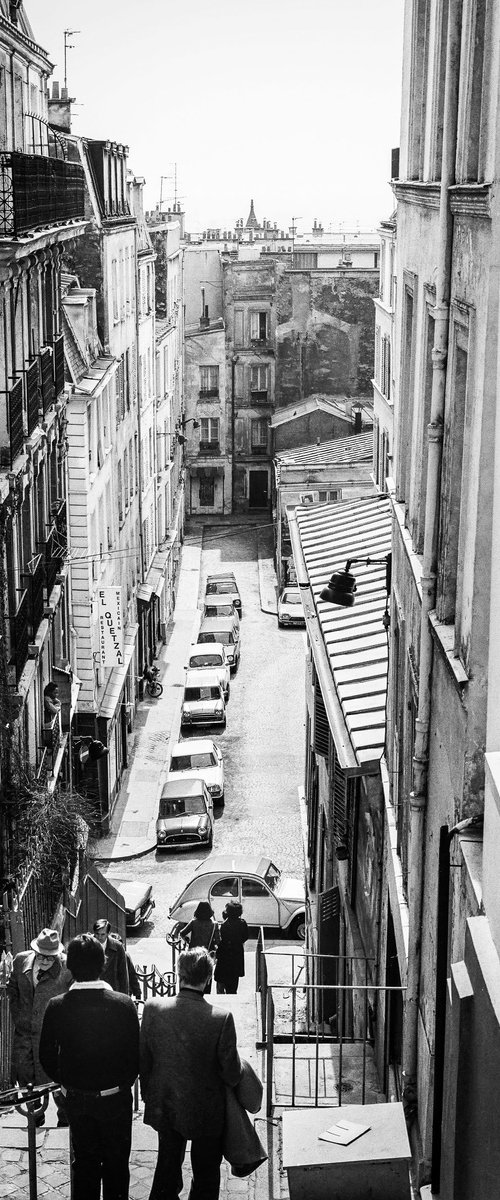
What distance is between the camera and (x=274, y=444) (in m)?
73.7

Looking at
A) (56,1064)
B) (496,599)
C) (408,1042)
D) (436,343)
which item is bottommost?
(408,1042)

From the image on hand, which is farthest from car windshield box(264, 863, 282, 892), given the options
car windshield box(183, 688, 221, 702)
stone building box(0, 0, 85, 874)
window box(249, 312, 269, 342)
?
window box(249, 312, 269, 342)

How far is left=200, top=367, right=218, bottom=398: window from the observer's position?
240 ft

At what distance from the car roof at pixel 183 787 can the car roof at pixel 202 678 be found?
28.5 feet

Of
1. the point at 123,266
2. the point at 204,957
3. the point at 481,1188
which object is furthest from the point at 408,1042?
the point at 123,266

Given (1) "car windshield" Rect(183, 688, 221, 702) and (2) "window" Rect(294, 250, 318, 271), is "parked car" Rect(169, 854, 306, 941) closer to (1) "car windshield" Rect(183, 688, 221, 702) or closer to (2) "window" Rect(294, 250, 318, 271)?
(1) "car windshield" Rect(183, 688, 221, 702)

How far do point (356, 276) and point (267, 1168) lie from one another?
216ft

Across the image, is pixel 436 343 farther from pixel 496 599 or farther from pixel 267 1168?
pixel 267 1168

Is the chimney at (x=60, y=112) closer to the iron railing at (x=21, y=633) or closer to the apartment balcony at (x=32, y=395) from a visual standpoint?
the apartment balcony at (x=32, y=395)

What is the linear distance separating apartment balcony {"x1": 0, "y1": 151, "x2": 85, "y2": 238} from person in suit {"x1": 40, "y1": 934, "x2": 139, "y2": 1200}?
1329 centimetres

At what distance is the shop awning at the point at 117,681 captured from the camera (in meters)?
36.7

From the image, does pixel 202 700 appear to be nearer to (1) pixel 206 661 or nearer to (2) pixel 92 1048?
(1) pixel 206 661

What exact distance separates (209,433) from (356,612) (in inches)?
2211

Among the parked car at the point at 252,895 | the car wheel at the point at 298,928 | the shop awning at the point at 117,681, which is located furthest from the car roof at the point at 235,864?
the shop awning at the point at 117,681
